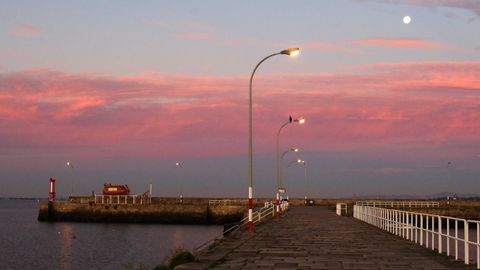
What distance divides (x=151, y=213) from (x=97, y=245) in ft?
108

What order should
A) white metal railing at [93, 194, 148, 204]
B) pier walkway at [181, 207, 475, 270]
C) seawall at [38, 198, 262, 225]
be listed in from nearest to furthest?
pier walkway at [181, 207, 475, 270]
seawall at [38, 198, 262, 225]
white metal railing at [93, 194, 148, 204]

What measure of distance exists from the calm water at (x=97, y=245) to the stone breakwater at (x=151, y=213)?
56.1 inches

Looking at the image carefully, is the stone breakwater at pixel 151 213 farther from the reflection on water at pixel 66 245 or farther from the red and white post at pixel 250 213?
the red and white post at pixel 250 213

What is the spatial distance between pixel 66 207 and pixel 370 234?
3308 inches

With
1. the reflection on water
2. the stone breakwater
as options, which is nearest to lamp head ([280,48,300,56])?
the reflection on water

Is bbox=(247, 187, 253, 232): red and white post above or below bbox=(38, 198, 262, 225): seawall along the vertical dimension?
above

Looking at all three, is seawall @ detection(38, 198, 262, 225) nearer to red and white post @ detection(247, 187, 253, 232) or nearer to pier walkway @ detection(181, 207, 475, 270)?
red and white post @ detection(247, 187, 253, 232)

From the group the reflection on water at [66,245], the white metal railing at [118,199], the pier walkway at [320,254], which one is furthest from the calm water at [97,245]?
the pier walkway at [320,254]

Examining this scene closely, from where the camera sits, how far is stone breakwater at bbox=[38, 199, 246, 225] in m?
101

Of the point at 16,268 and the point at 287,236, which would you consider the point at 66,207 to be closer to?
the point at 16,268

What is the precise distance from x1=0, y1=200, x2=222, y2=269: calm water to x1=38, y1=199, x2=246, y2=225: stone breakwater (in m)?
1.42

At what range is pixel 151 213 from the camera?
10419 centimetres

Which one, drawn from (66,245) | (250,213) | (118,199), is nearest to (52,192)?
(118,199)

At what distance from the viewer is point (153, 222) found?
10450cm
